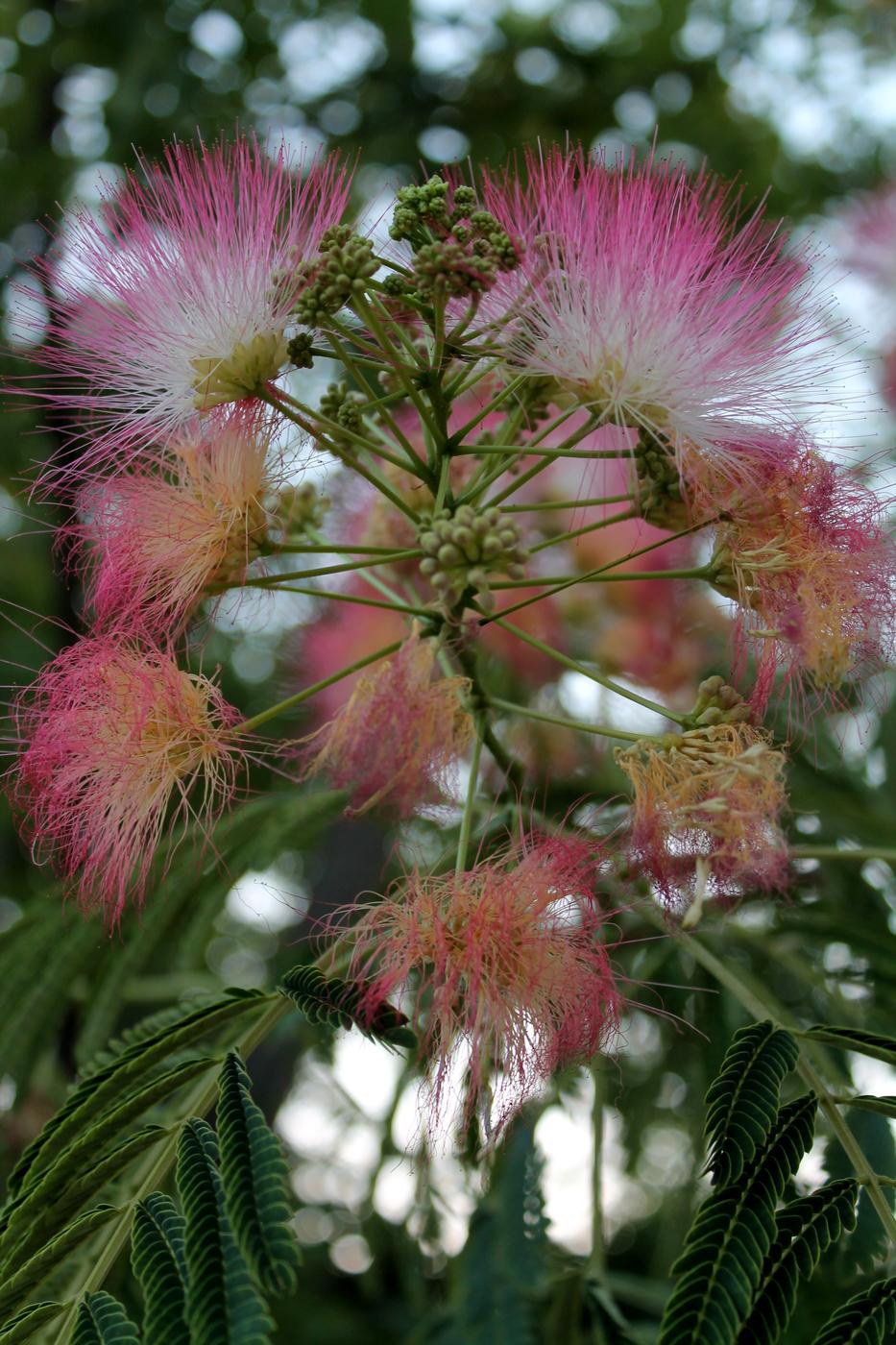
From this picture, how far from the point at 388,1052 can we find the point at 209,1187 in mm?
323

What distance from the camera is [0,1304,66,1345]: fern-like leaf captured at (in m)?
1.49

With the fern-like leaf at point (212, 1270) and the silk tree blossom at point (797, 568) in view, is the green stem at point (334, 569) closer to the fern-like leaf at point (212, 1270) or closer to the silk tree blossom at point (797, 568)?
the silk tree blossom at point (797, 568)

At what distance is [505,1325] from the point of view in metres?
2.15

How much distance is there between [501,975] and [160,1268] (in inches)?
21.7

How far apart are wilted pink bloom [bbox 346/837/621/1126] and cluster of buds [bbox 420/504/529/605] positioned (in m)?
0.41

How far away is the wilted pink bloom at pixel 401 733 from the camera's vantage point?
1881 millimetres

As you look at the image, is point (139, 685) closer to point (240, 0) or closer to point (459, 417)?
point (459, 417)

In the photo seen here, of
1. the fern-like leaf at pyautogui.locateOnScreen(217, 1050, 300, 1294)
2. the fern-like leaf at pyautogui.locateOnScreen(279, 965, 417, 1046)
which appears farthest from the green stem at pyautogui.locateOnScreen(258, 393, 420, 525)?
the fern-like leaf at pyautogui.locateOnScreen(217, 1050, 300, 1294)

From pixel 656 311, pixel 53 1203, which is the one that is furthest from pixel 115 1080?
pixel 656 311

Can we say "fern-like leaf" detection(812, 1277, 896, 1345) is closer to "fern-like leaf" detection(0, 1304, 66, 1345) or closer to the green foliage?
the green foliage

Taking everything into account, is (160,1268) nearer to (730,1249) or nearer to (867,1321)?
(730,1249)

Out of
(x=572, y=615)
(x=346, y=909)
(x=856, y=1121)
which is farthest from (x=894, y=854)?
(x=572, y=615)

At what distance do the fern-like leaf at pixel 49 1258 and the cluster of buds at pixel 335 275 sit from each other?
4.03 ft

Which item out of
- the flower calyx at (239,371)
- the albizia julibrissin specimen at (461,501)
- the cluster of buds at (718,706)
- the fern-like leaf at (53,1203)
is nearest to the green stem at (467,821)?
the albizia julibrissin specimen at (461,501)
